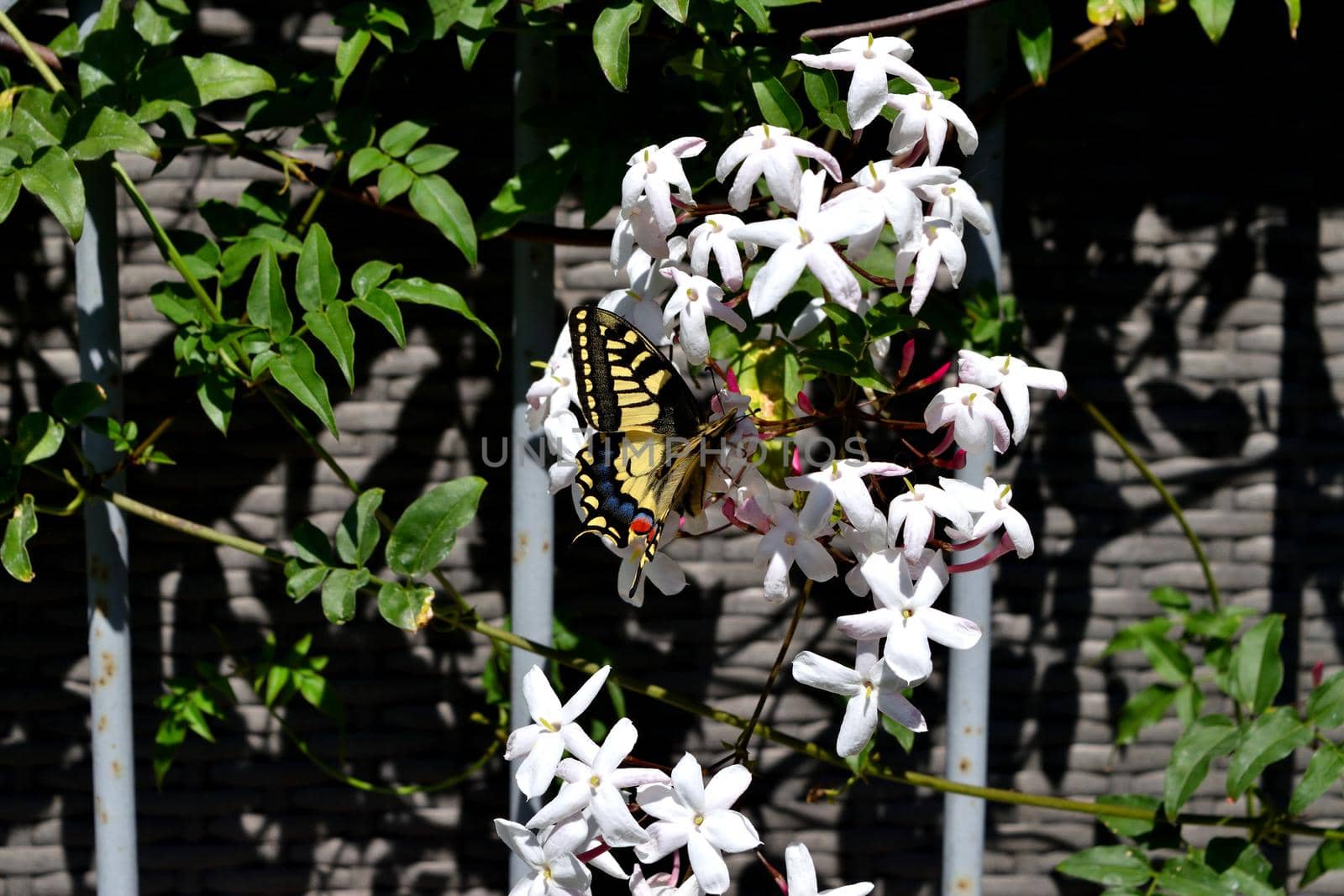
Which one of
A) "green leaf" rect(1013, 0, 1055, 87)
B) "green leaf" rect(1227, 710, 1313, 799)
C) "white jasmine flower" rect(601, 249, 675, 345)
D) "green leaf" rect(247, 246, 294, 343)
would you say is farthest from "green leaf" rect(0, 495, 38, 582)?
"green leaf" rect(1227, 710, 1313, 799)

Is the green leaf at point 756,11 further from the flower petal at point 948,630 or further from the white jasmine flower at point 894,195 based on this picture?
the flower petal at point 948,630

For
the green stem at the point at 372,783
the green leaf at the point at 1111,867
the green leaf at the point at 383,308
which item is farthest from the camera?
the green stem at the point at 372,783

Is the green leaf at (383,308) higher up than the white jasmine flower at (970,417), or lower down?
higher up

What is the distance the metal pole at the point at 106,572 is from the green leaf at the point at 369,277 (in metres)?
0.36

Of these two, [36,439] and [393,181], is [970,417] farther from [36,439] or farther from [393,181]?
Result: [36,439]

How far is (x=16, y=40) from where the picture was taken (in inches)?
43.1

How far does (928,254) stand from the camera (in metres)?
0.88

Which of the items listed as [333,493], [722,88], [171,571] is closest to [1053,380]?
[722,88]

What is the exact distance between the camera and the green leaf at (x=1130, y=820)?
→ 4.16ft

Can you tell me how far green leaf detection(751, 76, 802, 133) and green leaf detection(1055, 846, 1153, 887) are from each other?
88 cm

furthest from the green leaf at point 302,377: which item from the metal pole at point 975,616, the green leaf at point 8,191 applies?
the metal pole at point 975,616

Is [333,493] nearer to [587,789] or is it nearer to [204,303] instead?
[204,303]

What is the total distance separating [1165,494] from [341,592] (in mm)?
1081

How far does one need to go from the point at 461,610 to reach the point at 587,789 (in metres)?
0.39
